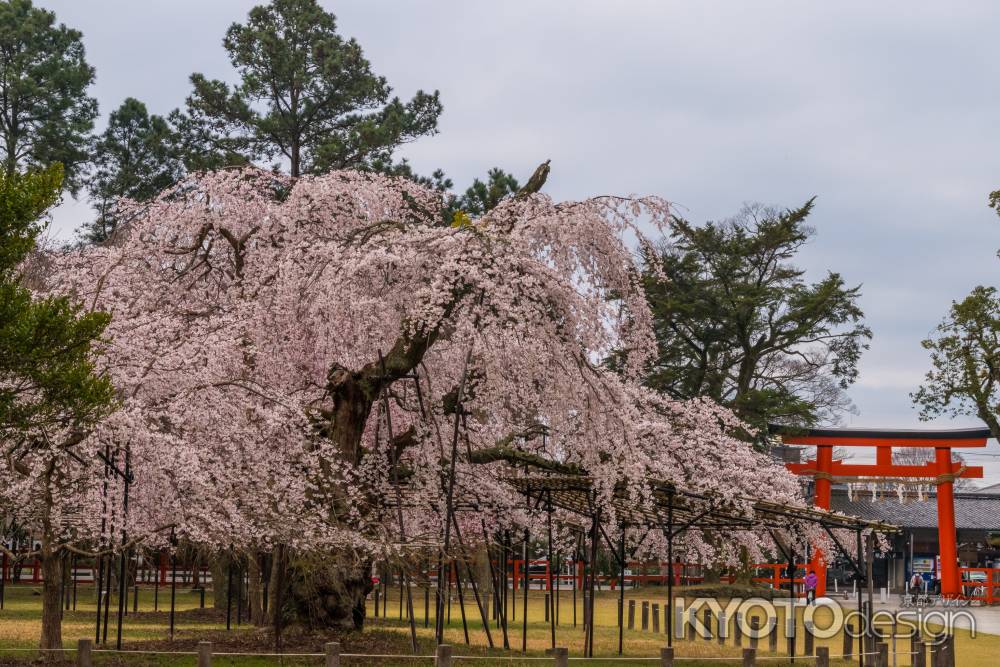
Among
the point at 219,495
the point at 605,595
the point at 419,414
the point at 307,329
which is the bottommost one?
the point at 605,595

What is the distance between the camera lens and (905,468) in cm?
3522

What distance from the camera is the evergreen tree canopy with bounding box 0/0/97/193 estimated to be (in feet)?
115

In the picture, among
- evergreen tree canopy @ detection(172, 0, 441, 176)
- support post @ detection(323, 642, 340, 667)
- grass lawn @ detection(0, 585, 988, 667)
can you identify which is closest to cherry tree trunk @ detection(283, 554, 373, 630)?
grass lawn @ detection(0, 585, 988, 667)

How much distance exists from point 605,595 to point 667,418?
58.5ft

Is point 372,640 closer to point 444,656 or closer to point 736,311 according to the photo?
point 444,656

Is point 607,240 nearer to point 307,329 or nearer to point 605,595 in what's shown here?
point 307,329

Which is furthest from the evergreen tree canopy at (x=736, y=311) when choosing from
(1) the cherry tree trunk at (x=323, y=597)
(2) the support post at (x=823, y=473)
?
(1) the cherry tree trunk at (x=323, y=597)

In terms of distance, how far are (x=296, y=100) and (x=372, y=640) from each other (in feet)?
69.0

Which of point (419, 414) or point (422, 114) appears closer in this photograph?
point (419, 414)

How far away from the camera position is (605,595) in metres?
38.7

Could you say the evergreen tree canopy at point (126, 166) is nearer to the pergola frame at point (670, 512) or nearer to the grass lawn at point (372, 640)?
the grass lawn at point (372, 640)

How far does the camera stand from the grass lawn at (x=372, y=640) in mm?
14523

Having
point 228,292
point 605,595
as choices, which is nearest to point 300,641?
point 228,292

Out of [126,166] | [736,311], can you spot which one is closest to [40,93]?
[126,166]
